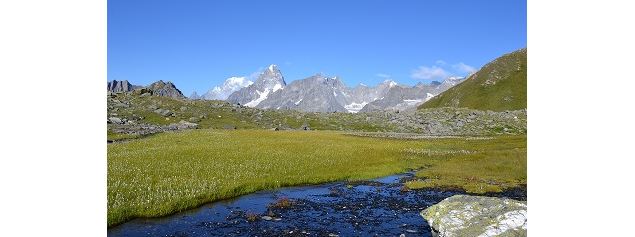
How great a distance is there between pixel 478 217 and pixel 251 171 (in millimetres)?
20302

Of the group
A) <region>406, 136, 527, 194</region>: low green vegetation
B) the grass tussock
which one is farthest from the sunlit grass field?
the grass tussock

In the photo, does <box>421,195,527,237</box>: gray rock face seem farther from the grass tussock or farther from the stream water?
the grass tussock

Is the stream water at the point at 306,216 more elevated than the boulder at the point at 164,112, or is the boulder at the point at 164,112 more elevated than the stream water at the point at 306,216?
the boulder at the point at 164,112

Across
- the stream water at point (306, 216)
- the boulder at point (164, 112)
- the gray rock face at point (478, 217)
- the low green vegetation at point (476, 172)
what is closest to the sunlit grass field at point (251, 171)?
the low green vegetation at point (476, 172)

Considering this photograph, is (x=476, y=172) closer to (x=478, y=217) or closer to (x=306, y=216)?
(x=306, y=216)

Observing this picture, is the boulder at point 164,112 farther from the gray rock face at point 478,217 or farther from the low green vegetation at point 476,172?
the gray rock face at point 478,217

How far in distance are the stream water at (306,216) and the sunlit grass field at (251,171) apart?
1269 millimetres

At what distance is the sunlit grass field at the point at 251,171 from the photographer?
22625 millimetres

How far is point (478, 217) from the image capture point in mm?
16406

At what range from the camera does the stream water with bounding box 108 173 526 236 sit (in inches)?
714

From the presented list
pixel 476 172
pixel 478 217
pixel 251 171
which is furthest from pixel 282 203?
pixel 476 172

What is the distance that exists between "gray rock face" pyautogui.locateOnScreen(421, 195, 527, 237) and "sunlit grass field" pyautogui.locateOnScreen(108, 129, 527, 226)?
481 inches
